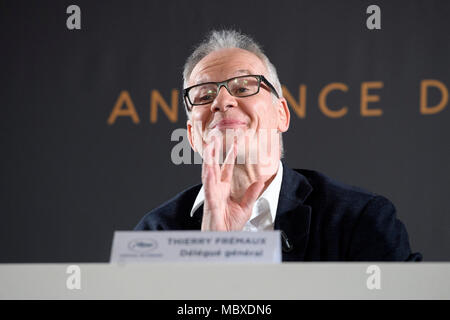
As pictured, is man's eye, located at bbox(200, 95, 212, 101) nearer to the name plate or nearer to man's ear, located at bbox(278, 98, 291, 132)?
man's ear, located at bbox(278, 98, 291, 132)

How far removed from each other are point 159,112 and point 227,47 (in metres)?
0.48

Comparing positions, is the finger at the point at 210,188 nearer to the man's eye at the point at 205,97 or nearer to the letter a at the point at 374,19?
the man's eye at the point at 205,97

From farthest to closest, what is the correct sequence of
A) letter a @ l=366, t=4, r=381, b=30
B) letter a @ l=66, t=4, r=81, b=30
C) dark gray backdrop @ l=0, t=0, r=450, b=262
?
letter a @ l=66, t=4, r=81, b=30
letter a @ l=366, t=4, r=381, b=30
dark gray backdrop @ l=0, t=0, r=450, b=262

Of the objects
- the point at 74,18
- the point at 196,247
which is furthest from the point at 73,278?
the point at 74,18

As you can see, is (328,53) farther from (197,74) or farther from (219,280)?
(219,280)

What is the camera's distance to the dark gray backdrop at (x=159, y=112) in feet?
8.43

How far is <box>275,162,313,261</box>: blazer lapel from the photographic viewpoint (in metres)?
2.16

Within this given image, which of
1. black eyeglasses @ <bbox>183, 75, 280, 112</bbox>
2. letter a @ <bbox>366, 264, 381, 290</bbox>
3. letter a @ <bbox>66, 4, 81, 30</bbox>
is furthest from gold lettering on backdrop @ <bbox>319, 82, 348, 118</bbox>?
letter a @ <bbox>66, 4, 81, 30</bbox>

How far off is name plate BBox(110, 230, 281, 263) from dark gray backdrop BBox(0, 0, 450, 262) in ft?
2.97

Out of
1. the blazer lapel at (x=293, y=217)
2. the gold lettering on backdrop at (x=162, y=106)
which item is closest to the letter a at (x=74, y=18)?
the gold lettering on backdrop at (x=162, y=106)

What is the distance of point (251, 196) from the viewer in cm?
228

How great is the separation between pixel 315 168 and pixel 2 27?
1855 mm

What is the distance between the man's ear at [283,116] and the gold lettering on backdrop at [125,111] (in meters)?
0.73
